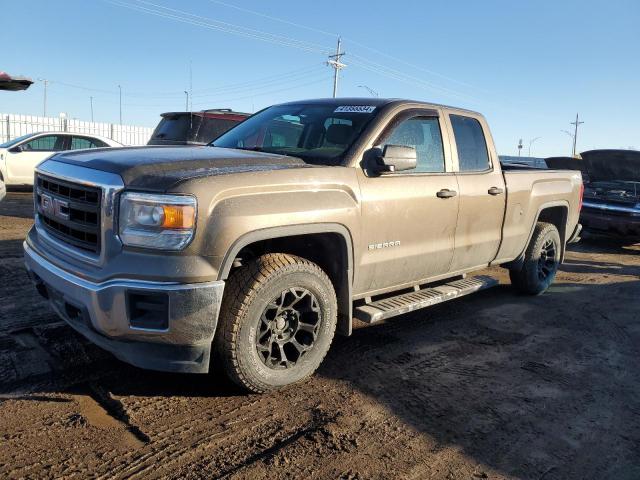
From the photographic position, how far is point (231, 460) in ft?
8.75

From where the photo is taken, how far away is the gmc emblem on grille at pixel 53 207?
3.31m

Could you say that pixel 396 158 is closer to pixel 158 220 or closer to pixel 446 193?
pixel 446 193

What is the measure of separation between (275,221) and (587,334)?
Answer: 3451 mm

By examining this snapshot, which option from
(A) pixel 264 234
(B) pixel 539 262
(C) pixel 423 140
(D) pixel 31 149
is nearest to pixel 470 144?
(C) pixel 423 140

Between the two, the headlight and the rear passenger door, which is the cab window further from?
the headlight

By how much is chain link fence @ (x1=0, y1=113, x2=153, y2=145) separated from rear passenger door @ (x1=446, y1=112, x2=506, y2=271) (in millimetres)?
20356

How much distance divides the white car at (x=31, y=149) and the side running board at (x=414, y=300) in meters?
9.86

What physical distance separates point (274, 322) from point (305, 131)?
1719 millimetres

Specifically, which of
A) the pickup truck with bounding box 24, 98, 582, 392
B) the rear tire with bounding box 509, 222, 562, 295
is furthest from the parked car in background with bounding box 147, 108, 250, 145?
the rear tire with bounding box 509, 222, 562, 295

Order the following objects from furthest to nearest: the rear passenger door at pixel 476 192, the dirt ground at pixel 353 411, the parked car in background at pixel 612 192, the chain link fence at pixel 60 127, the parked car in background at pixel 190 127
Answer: the chain link fence at pixel 60 127 → the parked car in background at pixel 190 127 → the parked car in background at pixel 612 192 → the rear passenger door at pixel 476 192 → the dirt ground at pixel 353 411

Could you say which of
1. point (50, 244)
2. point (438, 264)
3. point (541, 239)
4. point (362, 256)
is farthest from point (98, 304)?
point (541, 239)

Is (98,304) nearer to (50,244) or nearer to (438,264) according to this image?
(50,244)

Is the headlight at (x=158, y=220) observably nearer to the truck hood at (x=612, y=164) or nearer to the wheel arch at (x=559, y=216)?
the wheel arch at (x=559, y=216)

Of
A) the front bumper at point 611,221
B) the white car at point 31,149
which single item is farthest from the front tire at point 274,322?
the white car at point 31,149
